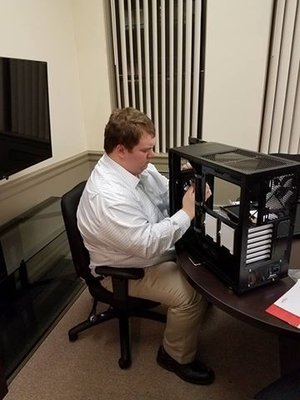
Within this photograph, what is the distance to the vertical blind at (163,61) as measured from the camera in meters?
2.25

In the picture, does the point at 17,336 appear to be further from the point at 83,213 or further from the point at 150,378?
the point at 83,213

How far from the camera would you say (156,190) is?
1610 mm

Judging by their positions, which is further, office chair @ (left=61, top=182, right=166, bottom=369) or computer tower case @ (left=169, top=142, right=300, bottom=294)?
office chair @ (left=61, top=182, right=166, bottom=369)

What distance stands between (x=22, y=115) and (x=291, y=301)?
154 centimetres

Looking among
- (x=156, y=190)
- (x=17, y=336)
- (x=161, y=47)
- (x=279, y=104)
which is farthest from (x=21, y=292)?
(x=279, y=104)

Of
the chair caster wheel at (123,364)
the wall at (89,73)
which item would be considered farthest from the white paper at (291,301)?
the wall at (89,73)

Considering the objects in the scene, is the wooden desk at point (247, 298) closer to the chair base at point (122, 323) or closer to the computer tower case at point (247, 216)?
the computer tower case at point (247, 216)

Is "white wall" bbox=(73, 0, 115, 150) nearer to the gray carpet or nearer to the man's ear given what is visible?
the man's ear

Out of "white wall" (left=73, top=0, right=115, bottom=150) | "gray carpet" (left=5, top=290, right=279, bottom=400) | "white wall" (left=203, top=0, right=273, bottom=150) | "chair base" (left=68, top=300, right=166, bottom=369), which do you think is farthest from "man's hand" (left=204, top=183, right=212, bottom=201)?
"white wall" (left=73, top=0, right=115, bottom=150)

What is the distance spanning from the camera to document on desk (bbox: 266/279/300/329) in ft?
2.81

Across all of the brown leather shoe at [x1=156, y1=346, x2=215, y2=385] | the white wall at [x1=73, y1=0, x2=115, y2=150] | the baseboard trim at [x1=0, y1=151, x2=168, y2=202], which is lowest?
the brown leather shoe at [x1=156, y1=346, x2=215, y2=385]

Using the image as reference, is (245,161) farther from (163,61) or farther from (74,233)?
(163,61)

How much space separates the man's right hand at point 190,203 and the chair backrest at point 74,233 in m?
0.54

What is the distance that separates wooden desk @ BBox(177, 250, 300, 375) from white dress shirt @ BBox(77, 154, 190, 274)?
0.48ft
